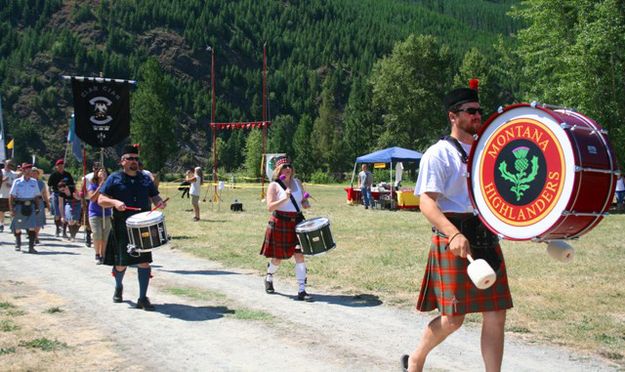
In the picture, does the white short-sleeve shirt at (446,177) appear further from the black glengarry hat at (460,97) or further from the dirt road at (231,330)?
the dirt road at (231,330)

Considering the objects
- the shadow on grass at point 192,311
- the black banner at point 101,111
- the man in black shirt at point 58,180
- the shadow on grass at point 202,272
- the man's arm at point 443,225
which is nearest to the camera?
the man's arm at point 443,225

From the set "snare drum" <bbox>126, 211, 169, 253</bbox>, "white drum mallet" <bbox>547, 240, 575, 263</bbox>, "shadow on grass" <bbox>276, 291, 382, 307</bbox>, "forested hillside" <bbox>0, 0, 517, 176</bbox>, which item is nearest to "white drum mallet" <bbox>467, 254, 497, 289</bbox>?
"white drum mallet" <bbox>547, 240, 575, 263</bbox>

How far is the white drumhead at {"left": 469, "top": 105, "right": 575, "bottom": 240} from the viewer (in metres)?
3.25

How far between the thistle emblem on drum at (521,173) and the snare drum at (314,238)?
477 centimetres

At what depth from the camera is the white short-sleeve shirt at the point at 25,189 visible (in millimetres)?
13156

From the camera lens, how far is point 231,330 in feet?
20.9

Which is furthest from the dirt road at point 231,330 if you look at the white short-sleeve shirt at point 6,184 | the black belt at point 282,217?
the white short-sleeve shirt at point 6,184

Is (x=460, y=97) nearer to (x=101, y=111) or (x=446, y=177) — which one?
(x=446, y=177)

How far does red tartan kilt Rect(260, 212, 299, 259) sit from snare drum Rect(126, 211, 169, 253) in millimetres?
1589

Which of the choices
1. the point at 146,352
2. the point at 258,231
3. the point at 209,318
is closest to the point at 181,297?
the point at 209,318

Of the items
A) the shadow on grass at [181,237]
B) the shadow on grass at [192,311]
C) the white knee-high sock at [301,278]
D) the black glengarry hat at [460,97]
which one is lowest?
the shadow on grass at [181,237]

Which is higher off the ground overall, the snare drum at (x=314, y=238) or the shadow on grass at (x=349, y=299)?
the snare drum at (x=314, y=238)

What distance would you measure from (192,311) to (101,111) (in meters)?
7.34

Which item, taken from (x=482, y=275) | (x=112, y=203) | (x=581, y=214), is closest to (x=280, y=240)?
(x=112, y=203)
